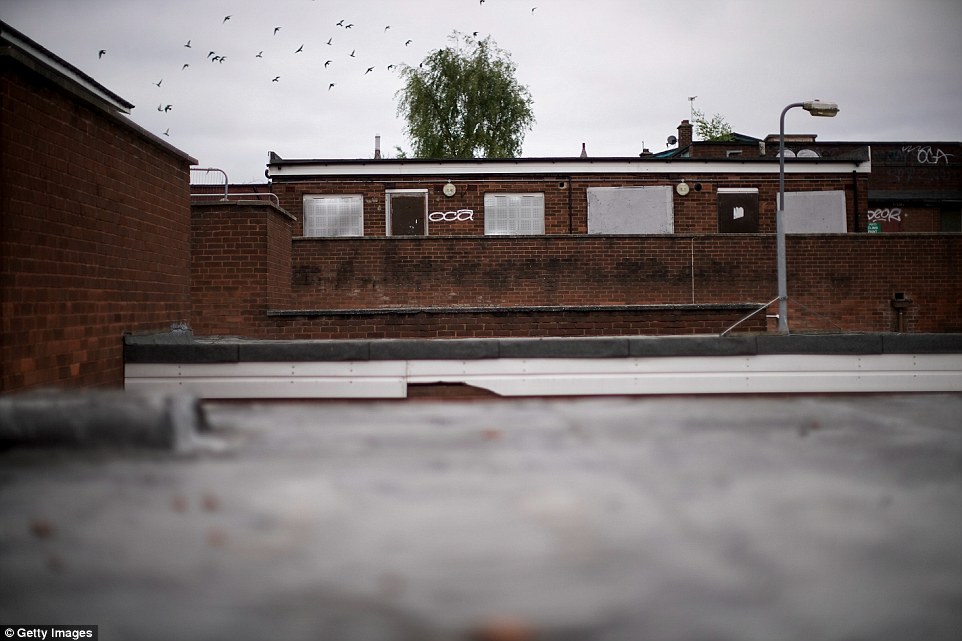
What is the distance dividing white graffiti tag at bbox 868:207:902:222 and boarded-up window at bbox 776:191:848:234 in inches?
781

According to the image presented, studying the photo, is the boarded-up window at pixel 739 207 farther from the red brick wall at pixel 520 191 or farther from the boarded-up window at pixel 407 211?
the boarded-up window at pixel 407 211

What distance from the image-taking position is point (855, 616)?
92.1 inches

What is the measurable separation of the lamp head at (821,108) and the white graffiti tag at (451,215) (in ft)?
29.9

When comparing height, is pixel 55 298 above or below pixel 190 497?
above

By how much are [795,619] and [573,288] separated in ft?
48.1

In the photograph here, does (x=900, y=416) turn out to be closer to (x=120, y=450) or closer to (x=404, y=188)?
(x=120, y=450)

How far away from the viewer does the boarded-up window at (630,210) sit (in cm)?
2061

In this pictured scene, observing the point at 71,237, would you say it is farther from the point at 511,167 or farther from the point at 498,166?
the point at 511,167

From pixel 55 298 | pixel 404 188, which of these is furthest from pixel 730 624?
pixel 404 188

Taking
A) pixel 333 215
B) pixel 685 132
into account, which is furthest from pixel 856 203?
pixel 685 132

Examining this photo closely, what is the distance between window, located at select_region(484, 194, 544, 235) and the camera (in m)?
20.4

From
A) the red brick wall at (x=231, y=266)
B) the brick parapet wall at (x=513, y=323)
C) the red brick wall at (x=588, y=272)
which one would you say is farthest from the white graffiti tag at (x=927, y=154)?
the red brick wall at (x=231, y=266)

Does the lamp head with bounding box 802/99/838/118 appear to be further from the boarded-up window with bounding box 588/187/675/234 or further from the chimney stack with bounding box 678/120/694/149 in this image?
the chimney stack with bounding box 678/120/694/149

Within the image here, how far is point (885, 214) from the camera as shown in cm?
3841
